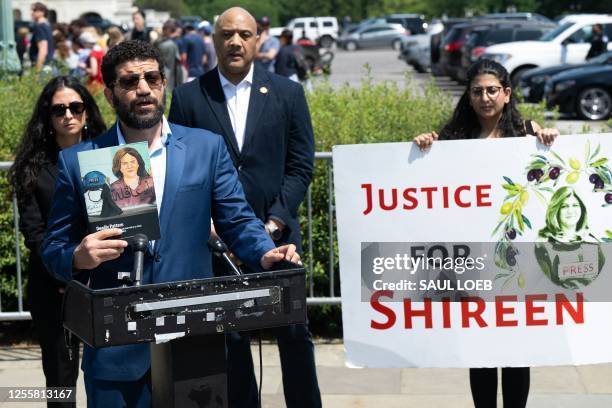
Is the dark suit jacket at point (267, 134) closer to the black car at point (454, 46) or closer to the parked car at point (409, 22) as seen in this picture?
the black car at point (454, 46)

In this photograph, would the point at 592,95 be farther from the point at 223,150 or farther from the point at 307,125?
the point at 223,150

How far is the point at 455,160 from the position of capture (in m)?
5.09

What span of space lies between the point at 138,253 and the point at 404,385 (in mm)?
3336

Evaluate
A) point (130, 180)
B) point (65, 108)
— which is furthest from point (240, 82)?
point (130, 180)

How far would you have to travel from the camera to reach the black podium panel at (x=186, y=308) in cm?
323

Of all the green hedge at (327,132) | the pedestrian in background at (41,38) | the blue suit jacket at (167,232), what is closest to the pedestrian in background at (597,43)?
the pedestrian in background at (41,38)

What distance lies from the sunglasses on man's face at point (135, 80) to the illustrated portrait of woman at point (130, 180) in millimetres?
364

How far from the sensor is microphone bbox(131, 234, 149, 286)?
3436 millimetres

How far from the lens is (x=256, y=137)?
5090 millimetres

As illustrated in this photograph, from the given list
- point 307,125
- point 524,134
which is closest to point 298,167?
point 307,125

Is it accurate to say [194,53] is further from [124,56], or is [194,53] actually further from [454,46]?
[124,56]

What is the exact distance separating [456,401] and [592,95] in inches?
596

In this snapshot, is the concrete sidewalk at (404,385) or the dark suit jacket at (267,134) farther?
the concrete sidewalk at (404,385)

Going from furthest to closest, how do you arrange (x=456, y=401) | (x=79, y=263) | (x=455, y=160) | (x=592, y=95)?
(x=592, y=95) → (x=456, y=401) → (x=455, y=160) → (x=79, y=263)
